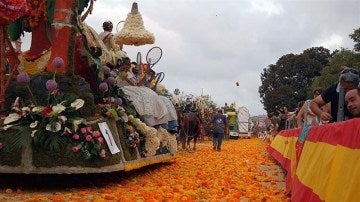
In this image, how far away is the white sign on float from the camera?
24.9 ft

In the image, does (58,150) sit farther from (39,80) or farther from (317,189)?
(317,189)

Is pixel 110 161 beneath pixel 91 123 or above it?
beneath

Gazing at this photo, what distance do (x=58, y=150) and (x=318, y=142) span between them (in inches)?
145

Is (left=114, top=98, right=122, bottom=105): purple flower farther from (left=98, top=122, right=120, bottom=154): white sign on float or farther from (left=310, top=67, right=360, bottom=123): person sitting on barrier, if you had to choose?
(left=310, top=67, right=360, bottom=123): person sitting on barrier

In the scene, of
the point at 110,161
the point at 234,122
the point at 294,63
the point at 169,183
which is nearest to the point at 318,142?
the point at 110,161

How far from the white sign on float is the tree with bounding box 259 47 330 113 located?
58305 mm

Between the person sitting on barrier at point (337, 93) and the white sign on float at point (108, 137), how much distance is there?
3.07 m

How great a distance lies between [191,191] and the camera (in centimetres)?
739

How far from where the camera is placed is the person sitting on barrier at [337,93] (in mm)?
5953

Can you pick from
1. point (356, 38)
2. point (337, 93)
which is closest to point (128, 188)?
point (337, 93)

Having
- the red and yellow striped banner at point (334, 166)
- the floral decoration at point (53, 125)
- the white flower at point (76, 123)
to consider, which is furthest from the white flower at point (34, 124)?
the red and yellow striped banner at point (334, 166)

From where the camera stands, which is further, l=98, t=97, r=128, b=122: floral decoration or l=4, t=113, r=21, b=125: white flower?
l=98, t=97, r=128, b=122: floral decoration

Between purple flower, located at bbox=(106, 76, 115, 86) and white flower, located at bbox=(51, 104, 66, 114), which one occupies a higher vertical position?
purple flower, located at bbox=(106, 76, 115, 86)

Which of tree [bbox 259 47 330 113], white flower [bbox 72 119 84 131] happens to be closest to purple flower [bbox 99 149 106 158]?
white flower [bbox 72 119 84 131]
